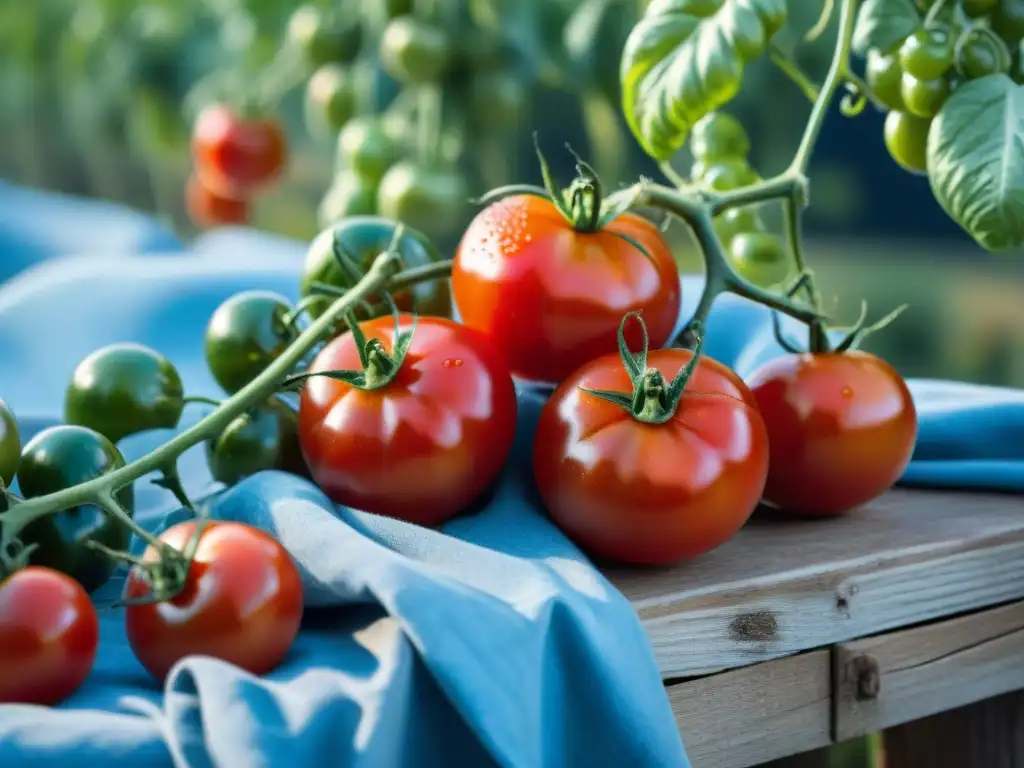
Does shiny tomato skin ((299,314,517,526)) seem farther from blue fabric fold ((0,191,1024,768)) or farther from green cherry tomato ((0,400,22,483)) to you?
green cherry tomato ((0,400,22,483))

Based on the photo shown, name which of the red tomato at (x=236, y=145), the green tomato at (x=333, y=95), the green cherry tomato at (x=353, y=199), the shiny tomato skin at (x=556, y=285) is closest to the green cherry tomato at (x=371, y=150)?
the green cherry tomato at (x=353, y=199)

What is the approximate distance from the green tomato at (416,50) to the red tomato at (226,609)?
86 centimetres

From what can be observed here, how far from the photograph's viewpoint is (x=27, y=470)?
66 cm

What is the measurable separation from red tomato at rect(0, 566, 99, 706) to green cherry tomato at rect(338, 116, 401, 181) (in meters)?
0.93

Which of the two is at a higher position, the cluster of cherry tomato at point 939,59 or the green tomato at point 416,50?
the cluster of cherry tomato at point 939,59

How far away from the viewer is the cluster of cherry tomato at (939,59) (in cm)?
75

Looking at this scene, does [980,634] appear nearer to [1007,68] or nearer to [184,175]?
[1007,68]

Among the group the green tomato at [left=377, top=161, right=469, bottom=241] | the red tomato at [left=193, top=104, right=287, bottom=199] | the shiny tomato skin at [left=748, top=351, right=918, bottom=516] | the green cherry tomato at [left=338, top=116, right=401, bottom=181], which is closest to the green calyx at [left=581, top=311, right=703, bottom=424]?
the shiny tomato skin at [left=748, top=351, right=918, bottom=516]

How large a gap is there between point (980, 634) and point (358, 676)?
37cm

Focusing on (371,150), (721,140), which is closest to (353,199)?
(371,150)

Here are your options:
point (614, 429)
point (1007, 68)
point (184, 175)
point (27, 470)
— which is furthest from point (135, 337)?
point (184, 175)

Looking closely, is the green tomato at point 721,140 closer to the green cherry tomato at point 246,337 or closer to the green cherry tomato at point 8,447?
the green cherry tomato at point 246,337

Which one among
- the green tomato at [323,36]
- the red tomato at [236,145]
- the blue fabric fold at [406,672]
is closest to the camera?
the blue fabric fold at [406,672]

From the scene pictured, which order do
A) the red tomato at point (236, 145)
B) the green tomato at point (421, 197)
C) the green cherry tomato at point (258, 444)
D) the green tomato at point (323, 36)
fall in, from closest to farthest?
the green cherry tomato at point (258, 444) → the green tomato at point (421, 197) → the green tomato at point (323, 36) → the red tomato at point (236, 145)
